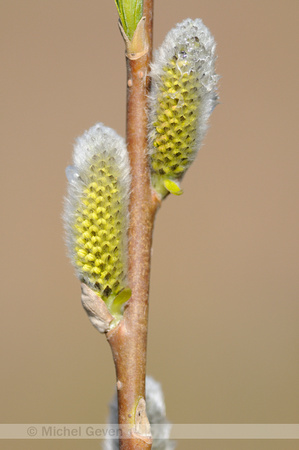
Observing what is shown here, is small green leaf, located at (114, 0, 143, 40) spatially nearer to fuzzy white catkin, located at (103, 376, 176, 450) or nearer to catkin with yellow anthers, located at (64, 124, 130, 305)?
catkin with yellow anthers, located at (64, 124, 130, 305)

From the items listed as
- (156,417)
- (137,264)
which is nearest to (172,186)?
(137,264)

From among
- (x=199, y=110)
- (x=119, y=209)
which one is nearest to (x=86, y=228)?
(x=119, y=209)

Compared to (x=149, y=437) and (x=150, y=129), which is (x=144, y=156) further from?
(x=149, y=437)

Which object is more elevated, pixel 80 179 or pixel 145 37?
pixel 145 37

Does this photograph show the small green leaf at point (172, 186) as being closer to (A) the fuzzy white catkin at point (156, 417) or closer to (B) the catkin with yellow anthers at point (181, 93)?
(B) the catkin with yellow anthers at point (181, 93)

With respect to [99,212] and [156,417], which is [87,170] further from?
[156,417]

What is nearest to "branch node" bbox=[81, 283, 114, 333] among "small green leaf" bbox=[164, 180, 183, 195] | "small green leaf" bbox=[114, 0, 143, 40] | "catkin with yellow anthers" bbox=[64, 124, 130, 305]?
"catkin with yellow anthers" bbox=[64, 124, 130, 305]

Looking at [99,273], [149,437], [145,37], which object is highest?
[145,37]
